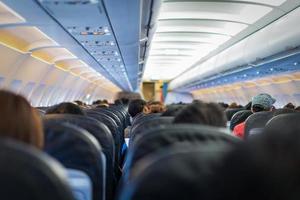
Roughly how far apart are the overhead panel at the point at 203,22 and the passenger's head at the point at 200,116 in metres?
5.75

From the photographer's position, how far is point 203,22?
36.1 ft

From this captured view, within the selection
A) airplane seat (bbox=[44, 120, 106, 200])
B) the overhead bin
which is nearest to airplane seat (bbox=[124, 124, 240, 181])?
airplane seat (bbox=[44, 120, 106, 200])

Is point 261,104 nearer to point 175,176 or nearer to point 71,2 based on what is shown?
point 71,2

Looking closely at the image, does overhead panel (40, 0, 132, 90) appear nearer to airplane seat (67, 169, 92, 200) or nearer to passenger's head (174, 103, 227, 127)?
passenger's head (174, 103, 227, 127)

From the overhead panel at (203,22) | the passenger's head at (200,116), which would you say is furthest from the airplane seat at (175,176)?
the overhead panel at (203,22)

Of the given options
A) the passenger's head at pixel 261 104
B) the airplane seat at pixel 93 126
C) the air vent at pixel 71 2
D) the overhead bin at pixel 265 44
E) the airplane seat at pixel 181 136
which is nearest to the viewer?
the airplane seat at pixel 181 136

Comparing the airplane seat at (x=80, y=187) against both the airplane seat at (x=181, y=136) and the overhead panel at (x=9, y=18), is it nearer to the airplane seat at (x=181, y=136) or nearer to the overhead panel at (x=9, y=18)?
the airplane seat at (x=181, y=136)

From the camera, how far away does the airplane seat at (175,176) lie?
4.56 feet

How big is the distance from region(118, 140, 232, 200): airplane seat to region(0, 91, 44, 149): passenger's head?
2.25 feet

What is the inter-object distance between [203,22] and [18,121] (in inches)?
379

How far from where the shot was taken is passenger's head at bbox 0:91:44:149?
1.82 m

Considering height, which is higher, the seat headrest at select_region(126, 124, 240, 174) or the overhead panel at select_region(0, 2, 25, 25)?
the overhead panel at select_region(0, 2, 25, 25)

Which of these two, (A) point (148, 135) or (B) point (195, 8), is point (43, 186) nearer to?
(A) point (148, 135)

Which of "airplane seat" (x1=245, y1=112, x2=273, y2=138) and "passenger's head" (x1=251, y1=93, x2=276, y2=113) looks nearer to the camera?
"airplane seat" (x1=245, y1=112, x2=273, y2=138)
